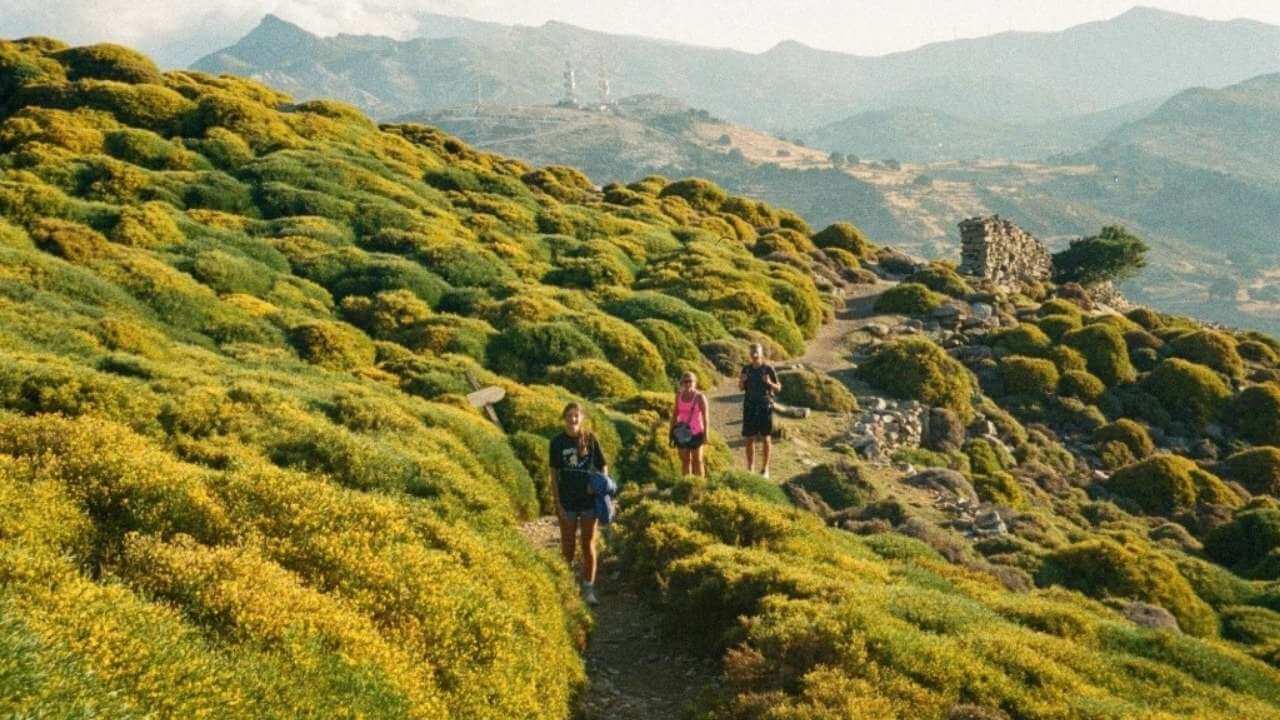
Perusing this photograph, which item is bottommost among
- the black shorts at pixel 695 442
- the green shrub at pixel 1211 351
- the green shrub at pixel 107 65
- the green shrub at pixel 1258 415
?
the green shrub at pixel 1258 415

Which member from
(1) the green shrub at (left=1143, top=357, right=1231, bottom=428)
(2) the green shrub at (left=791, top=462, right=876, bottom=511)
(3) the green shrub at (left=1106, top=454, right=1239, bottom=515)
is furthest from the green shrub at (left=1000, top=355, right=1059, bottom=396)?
(2) the green shrub at (left=791, top=462, right=876, bottom=511)

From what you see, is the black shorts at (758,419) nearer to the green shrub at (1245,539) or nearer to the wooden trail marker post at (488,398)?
the wooden trail marker post at (488,398)

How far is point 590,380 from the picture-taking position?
77.6ft

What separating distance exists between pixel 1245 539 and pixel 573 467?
813 inches

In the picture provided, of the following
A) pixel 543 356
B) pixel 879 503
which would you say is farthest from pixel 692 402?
pixel 543 356

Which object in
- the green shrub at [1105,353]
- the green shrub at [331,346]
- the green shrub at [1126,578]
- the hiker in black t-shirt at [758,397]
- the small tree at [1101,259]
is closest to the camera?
the green shrub at [1126,578]

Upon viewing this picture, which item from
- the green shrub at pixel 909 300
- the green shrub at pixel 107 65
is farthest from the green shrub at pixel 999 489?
the green shrub at pixel 107 65

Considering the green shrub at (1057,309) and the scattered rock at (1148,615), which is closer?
the scattered rock at (1148,615)

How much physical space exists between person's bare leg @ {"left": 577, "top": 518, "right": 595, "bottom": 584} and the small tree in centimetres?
6483

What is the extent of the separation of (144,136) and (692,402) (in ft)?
91.6

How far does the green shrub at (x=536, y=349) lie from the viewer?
78.0 feet

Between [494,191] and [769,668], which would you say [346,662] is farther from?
[494,191]

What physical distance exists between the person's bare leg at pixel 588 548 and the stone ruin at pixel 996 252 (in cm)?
4438

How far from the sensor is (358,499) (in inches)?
383
